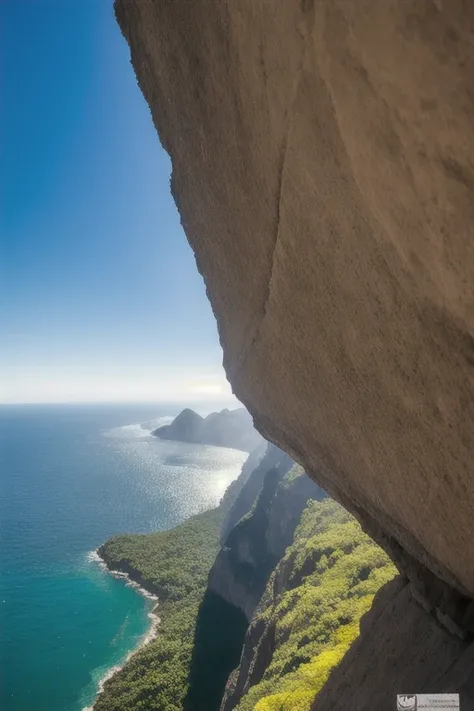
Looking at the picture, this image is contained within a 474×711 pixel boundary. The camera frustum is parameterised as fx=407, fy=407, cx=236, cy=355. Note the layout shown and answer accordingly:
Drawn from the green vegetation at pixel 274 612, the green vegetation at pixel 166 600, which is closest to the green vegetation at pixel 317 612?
the green vegetation at pixel 274 612

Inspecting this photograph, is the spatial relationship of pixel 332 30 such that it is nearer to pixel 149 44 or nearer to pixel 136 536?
pixel 149 44

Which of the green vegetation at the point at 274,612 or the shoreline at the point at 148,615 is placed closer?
the green vegetation at the point at 274,612

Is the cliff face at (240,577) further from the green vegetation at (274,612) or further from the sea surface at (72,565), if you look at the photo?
the sea surface at (72,565)

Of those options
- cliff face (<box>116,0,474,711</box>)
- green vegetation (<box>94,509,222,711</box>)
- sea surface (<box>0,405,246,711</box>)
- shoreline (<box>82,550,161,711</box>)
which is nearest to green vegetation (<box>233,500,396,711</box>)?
cliff face (<box>116,0,474,711</box>)

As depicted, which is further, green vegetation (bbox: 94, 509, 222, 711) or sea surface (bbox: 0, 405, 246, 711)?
sea surface (bbox: 0, 405, 246, 711)

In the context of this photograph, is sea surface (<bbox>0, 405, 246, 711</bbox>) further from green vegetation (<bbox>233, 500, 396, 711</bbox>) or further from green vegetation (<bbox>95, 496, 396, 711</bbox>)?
green vegetation (<bbox>233, 500, 396, 711</bbox>)

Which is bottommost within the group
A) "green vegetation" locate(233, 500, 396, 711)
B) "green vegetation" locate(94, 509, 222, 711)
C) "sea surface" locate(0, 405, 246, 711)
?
"sea surface" locate(0, 405, 246, 711)
